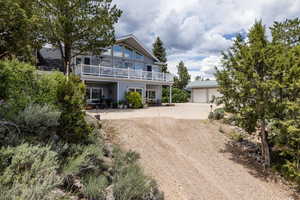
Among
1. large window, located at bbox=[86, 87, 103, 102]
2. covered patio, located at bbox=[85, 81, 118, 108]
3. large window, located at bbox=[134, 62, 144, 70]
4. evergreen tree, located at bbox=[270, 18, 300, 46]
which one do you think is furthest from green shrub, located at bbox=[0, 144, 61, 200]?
large window, located at bbox=[134, 62, 144, 70]

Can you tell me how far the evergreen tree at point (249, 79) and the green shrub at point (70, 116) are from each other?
5364 millimetres

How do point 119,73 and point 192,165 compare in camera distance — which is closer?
point 192,165

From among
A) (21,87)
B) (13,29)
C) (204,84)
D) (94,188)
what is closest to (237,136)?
(94,188)

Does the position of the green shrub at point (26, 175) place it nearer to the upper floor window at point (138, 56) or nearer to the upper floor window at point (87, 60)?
the upper floor window at point (87, 60)

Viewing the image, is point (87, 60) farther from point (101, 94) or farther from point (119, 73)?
point (119, 73)

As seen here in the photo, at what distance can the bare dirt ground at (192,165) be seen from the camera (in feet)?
15.8

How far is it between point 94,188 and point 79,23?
38.4 feet

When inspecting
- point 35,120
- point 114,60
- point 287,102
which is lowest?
point 35,120

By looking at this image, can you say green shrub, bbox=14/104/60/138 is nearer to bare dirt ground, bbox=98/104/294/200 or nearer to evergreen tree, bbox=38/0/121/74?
bare dirt ground, bbox=98/104/294/200

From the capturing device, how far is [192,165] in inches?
230

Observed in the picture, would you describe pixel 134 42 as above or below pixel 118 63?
above

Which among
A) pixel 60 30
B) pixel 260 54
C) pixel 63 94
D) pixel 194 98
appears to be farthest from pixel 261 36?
pixel 194 98

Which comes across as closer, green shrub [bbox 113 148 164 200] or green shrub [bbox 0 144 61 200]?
green shrub [bbox 0 144 61 200]

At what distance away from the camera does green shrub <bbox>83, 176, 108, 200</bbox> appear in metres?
2.96
